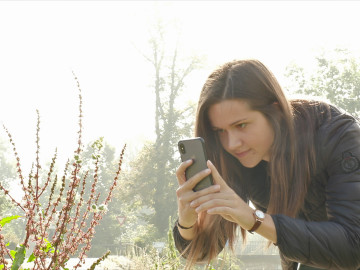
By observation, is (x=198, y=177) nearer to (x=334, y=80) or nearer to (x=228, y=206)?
(x=228, y=206)

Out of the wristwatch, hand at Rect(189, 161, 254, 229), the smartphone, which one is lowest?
the wristwatch

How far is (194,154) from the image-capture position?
2164 mm

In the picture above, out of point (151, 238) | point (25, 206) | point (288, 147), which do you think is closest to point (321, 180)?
point (288, 147)

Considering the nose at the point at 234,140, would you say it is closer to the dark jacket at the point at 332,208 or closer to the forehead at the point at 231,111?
the forehead at the point at 231,111

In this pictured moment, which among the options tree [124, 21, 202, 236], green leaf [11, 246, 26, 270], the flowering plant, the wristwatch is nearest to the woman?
the wristwatch

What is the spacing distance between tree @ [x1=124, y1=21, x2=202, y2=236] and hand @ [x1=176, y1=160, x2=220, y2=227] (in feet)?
92.2

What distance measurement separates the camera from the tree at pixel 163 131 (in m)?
30.8

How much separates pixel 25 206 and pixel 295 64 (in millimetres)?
30958

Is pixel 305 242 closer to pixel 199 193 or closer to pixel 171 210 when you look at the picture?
pixel 199 193

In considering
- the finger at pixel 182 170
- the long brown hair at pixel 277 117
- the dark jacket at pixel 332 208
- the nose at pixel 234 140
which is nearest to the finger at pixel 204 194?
the finger at pixel 182 170

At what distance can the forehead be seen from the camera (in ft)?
7.56

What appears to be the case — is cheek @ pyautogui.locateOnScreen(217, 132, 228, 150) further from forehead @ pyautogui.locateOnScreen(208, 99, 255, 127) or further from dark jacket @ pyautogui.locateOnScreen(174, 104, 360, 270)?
dark jacket @ pyautogui.locateOnScreen(174, 104, 360, 270)

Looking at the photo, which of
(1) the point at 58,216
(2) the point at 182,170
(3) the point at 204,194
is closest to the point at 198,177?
(3) the point at 204,194

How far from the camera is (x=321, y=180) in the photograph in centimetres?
237
